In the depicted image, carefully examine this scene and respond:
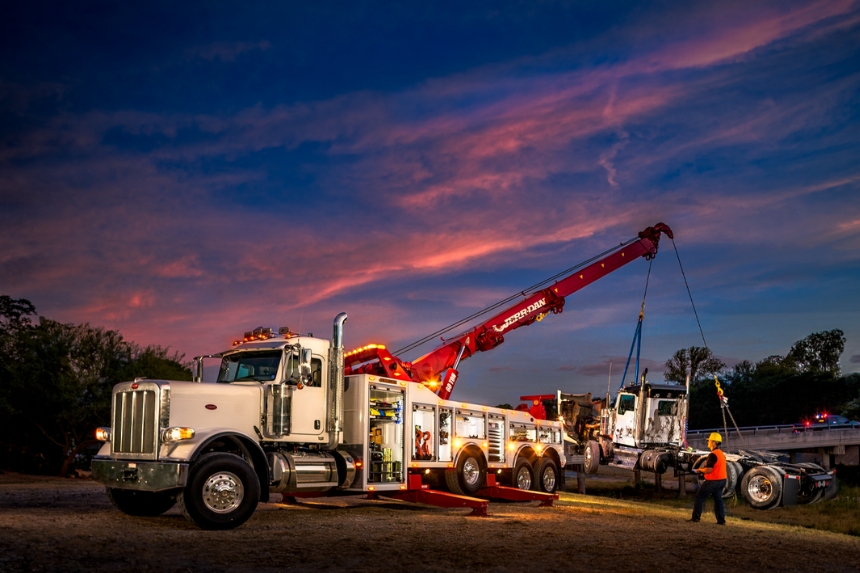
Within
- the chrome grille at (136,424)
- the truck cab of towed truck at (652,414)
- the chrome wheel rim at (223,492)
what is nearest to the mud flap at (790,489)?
the truck cab of towed truck at (652,414)

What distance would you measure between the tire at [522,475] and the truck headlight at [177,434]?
10.2m

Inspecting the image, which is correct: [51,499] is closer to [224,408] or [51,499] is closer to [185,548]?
[224,408]

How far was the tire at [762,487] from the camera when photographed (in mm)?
22000

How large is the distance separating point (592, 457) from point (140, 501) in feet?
53.8

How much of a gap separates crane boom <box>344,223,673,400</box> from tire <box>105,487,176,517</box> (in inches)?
205

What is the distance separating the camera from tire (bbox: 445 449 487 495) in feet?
60.6

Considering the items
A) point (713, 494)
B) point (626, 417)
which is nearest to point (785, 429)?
point (626, 417)

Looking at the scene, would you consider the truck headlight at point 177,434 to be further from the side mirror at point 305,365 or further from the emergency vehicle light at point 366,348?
the emergency vehicle light at point 366,348

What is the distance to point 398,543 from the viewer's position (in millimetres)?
11133

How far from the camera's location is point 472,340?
23172 mm

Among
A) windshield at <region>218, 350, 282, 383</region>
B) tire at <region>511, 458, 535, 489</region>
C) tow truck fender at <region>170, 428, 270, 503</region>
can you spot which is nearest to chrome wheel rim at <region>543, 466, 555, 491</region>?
tire at <region>511, 458, 535, 489</region>

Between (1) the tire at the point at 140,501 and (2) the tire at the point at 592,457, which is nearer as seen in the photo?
(1) the tire at the point at 140,501

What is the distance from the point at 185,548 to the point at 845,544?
10697mm

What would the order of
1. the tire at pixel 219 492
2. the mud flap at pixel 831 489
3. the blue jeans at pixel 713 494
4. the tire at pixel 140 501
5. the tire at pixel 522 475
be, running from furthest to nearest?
the mud flap at pixel 831 489 < the tire at pixel 522 475 < the blue jeans at pixel 713 494 < the tire at pixel 140 501 < the tire at pixel 219 492
